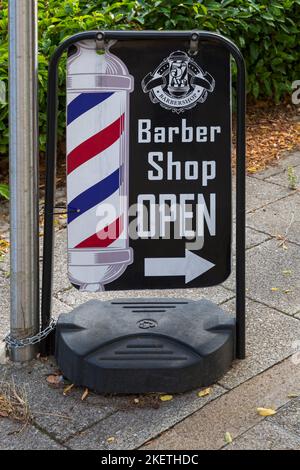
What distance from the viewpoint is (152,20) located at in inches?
263

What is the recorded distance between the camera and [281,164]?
653cm

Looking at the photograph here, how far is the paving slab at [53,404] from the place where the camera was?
3598 mm

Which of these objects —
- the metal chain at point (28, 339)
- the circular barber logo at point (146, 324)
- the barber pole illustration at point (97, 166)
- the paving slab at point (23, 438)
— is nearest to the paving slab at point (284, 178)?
the circular barber logo at point (146, 324)

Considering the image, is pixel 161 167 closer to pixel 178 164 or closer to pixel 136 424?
pixel 178 164

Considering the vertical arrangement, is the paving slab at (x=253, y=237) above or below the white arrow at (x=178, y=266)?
below

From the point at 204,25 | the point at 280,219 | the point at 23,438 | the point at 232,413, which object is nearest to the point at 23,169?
the point at 23,438

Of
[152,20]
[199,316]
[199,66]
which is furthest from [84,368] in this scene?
[152,20]

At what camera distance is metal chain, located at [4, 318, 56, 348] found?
13.0 ft

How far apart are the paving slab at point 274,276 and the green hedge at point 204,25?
1799 mm

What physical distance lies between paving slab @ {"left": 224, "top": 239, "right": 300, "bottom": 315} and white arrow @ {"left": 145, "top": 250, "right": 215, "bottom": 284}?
2.56 feet

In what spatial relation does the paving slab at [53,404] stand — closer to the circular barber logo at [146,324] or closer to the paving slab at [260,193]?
the circular barber logo at [146,324]

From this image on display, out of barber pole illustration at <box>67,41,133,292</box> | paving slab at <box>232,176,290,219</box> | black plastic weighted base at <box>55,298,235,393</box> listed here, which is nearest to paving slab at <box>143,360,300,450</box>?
black plastic weighted base at <box>55,298,235,393</box>

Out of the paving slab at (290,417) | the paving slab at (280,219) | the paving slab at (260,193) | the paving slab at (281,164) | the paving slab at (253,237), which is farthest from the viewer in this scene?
the paving slab at (281,164)

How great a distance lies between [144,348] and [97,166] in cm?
83
